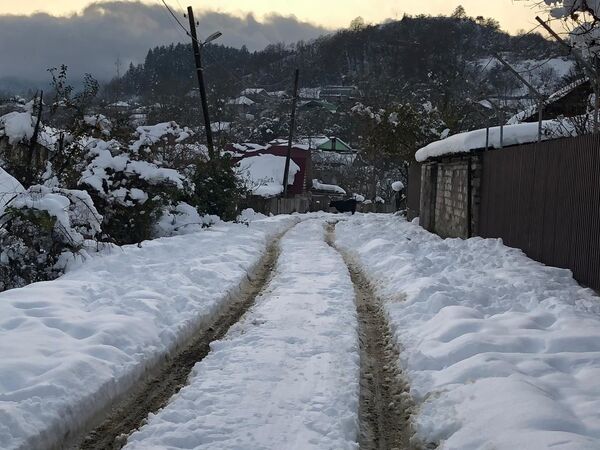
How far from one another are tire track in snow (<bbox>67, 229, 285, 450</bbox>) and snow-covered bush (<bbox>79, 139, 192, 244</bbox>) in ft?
22.2

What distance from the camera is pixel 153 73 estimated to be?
106125mm

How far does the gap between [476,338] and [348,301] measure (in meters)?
2.91

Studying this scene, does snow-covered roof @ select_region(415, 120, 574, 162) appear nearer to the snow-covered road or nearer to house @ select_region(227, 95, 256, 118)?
the snow-covered road

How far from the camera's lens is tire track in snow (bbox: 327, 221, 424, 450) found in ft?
14.0

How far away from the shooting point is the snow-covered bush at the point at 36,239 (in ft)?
29.6

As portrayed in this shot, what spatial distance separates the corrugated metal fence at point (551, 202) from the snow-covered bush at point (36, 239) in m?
8.05

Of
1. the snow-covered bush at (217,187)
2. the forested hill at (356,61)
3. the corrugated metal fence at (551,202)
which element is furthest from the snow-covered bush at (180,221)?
the forested hill at (356,61)

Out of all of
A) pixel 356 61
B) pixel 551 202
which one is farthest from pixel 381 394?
pixel 356 61

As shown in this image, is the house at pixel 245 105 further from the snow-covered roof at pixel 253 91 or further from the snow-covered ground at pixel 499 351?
the snow-covered ground at pixel 499 351

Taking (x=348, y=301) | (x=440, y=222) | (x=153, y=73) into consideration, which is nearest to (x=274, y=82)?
(x=153, y=73)

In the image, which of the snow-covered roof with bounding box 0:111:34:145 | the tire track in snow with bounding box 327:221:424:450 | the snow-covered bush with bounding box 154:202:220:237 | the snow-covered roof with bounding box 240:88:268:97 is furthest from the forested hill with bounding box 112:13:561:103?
the tire track in snow with bounding box 327:221:424:450

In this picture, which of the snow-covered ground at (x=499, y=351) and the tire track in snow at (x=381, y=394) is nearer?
the snow-covered ground at (x=499, y=351)

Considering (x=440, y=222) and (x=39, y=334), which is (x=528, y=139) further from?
(x=39, y=334)

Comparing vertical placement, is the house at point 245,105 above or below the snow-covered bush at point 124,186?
above
